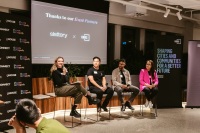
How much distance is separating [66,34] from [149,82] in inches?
92.9

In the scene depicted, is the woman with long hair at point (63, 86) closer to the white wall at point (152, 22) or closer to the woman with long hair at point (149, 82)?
the woman with long hair at point (149, 82)

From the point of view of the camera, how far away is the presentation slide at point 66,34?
587cm

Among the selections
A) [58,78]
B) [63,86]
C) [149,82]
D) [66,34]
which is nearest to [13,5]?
[66,34]

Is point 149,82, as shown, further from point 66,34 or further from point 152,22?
point 152,22

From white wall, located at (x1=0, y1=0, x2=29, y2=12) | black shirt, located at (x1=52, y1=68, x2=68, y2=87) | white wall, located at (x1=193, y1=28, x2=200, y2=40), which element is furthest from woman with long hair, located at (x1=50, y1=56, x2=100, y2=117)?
white wall, located at (x1=193, y1=28, x2=200, y2=40)

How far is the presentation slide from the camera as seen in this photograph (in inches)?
231

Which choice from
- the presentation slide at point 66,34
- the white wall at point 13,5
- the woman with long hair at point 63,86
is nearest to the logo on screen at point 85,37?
the presentation slide at point 66,34

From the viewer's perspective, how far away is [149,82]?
21.0ft

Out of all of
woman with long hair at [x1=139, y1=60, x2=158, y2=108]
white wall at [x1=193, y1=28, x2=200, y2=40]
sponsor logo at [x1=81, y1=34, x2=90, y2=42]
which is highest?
white wall at [x1=193, y1=28, x2=200, y2=40]

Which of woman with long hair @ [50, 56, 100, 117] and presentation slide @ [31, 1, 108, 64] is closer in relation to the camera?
woman with long hair @ [50, 56, 100, 117]

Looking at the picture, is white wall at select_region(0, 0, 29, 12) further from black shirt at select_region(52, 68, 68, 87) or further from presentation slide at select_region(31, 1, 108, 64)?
black shirt at select_region(52, 68, 68, 87)

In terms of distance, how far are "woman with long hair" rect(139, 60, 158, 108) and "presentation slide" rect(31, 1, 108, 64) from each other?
1.46m

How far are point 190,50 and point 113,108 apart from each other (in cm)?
257

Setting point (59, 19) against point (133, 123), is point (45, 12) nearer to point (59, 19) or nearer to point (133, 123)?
point (59, 19)
